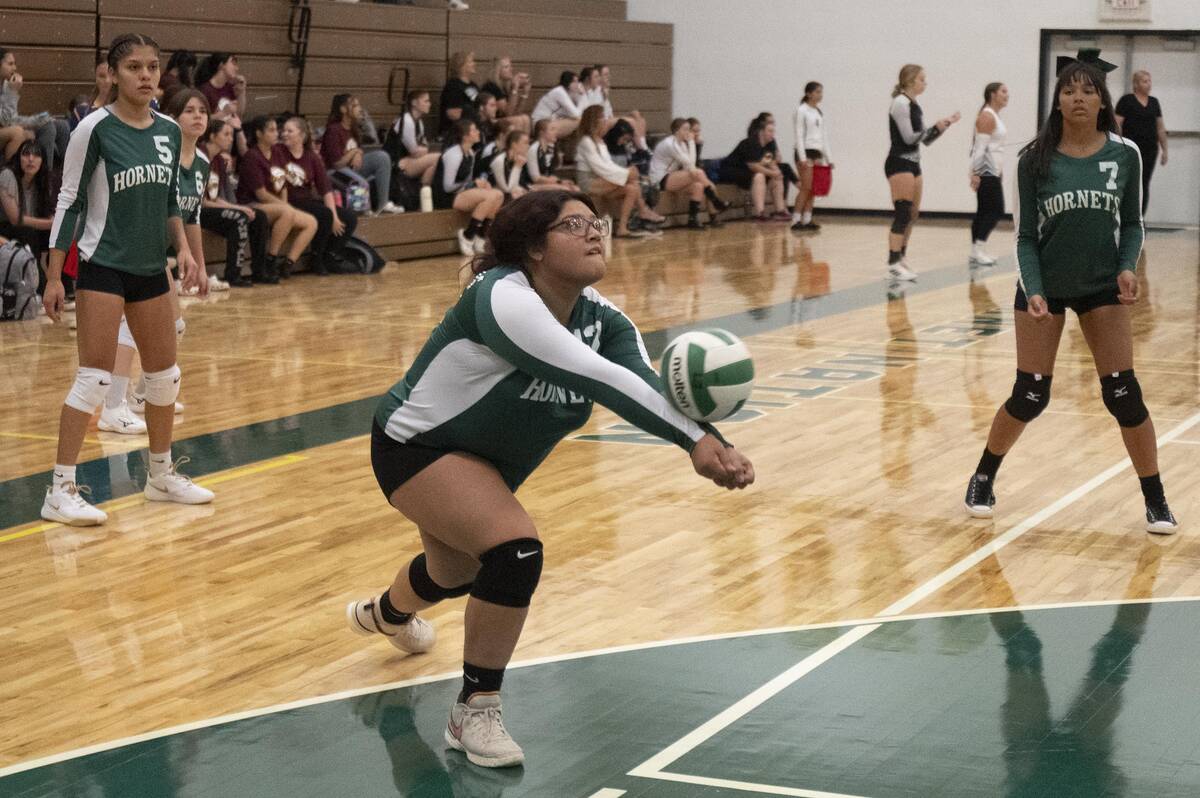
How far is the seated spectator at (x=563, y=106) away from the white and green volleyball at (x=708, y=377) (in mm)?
16814

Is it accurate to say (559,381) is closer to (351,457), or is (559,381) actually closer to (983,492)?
(983,492)

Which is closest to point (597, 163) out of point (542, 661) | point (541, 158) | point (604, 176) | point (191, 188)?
point (604, 176)

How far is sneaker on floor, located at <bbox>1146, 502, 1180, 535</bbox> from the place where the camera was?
246 inches

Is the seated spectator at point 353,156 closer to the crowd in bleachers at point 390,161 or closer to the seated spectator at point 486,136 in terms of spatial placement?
the crowd in bleachers at point 390,161

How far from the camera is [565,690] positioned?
4.53 metres

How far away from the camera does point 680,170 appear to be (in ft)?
68.7

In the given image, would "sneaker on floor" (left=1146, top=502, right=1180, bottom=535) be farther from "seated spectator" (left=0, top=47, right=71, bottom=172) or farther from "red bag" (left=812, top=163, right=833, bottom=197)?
"red bag" (left=812, top=163, right=833, bottom=197)

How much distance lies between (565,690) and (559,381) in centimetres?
110

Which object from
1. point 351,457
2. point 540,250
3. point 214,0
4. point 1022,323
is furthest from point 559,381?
point 214,0

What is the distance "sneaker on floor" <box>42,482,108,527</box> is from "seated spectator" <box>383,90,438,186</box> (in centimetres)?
1130

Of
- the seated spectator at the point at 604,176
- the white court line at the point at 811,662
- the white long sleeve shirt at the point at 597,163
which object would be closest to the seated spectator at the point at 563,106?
the seated spectator at the point at 604,176

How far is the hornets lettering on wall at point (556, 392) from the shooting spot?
13.0 ft

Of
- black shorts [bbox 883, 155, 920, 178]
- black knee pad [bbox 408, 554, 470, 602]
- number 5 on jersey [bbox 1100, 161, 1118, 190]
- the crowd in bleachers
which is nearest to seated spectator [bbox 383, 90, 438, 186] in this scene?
the crowd in bleachers

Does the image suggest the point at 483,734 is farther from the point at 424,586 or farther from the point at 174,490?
the point at 174,490
